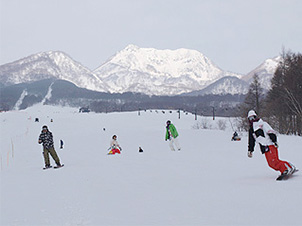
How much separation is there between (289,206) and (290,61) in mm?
39594

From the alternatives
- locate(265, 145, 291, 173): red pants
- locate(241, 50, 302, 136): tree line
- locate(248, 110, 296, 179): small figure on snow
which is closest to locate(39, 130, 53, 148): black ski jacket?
locate(248, 110, 296, 179): small figure on snow

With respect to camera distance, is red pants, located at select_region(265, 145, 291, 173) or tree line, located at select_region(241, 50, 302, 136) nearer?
red pants, located at select_region(265, 145, 291, 173)

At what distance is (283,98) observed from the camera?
42.5 metres

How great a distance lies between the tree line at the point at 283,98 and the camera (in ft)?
130

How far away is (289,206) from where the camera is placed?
6543mm

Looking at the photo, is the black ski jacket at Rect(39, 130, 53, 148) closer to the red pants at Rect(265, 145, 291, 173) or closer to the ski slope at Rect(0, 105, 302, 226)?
the ski slope at Rect(0, 105, 302, 226)

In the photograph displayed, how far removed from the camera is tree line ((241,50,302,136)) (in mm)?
39500

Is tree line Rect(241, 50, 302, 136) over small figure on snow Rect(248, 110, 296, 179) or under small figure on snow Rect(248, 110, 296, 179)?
over

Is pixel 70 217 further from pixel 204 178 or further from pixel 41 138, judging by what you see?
pixel 41 138

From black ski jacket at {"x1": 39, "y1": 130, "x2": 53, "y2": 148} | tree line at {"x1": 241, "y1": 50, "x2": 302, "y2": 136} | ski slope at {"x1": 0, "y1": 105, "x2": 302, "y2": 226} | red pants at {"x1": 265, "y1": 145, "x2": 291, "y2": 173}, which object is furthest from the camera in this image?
tree line at {"x1": 241, "y1": 50, "x2": 302, "y2": 136}

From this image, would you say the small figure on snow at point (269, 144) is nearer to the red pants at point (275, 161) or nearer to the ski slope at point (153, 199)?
the red pants at point (275, 161)

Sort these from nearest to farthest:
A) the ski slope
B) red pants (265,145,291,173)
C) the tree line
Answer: the ski slope, red pants (265,145,291,173), the tree line

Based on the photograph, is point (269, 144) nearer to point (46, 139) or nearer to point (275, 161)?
point (275, 161)

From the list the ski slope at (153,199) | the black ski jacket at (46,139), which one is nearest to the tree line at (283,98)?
the black ski jacket at (46,139)
